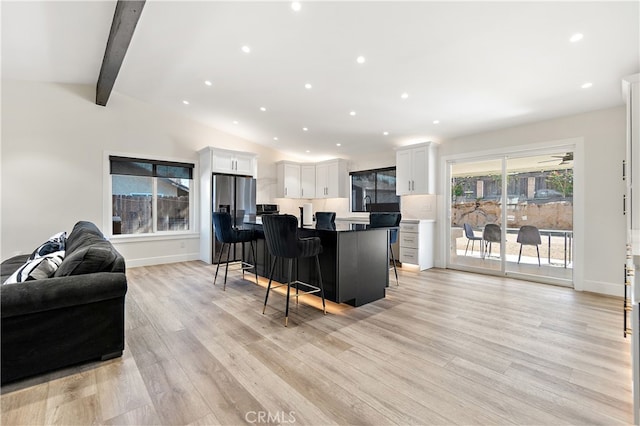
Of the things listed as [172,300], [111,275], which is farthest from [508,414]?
[172,300]

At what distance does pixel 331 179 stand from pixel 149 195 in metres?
3.90

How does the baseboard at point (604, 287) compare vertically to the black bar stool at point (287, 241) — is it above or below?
below

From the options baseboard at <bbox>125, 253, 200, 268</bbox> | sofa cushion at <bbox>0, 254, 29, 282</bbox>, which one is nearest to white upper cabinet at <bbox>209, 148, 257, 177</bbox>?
baseboard at <bbox>125, 253, 200, 268</bbox>

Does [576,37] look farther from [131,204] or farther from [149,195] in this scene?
[131,204]

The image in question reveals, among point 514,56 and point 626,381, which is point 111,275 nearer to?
point 626,381

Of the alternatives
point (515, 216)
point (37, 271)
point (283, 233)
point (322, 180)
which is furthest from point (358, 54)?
point (322, 180)

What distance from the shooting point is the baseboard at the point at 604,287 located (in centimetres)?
364

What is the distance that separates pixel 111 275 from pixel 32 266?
0.55m

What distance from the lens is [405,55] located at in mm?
3031

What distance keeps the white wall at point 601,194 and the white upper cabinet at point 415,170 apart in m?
1.81

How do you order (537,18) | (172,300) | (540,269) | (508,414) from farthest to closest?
(540,269) → (172,300) → (537,18) → (508,414)

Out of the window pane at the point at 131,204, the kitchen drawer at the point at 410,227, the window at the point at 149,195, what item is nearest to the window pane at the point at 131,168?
the window at the point at 149,195

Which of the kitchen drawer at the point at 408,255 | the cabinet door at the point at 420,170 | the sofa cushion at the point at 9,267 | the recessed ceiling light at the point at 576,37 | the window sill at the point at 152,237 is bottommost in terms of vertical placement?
the kitchen drawer at the point at 408,255

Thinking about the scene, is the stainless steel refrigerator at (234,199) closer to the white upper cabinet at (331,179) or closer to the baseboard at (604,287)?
the white upper cabinet at (331,179)
